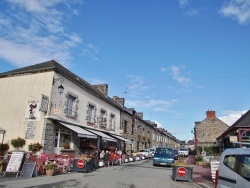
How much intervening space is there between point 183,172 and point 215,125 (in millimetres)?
33920

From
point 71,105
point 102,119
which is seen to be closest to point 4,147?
point 71,105

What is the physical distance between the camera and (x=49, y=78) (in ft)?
53.8

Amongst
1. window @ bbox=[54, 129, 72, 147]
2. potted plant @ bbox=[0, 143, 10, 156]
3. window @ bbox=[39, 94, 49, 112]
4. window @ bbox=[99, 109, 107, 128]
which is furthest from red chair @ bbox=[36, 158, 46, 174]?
window @ bbox=[99, 109, 107, 128]

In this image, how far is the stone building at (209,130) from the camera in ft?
140

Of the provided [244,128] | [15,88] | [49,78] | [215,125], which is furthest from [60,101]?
[215,125]

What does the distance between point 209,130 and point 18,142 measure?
35667 mm

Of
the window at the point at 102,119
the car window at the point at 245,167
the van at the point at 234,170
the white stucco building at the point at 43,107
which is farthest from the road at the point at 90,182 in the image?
the window at the point at 102,119

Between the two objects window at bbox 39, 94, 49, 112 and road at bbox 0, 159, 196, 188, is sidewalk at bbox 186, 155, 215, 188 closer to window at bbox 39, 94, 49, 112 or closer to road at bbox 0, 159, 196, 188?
road at bbox 0, 159, 196, 188

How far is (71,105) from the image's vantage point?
19.1 metres

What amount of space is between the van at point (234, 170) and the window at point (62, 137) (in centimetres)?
1315

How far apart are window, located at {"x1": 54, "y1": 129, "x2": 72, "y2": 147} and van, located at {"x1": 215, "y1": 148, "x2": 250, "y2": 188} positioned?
13147mm

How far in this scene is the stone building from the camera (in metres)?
42.7

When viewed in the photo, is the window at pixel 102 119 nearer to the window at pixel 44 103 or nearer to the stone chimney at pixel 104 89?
the stone chimney at pixel 104 89

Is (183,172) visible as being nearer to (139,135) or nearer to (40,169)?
(40,169)
